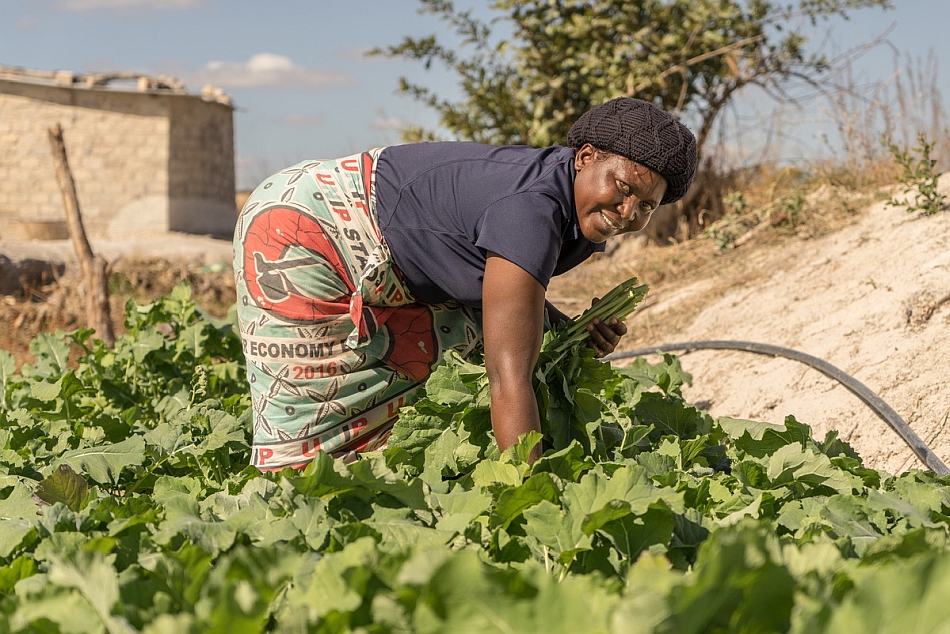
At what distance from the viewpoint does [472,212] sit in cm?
224

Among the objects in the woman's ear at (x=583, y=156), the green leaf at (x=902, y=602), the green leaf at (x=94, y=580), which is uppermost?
the woman's ear at (x=583, y=156)

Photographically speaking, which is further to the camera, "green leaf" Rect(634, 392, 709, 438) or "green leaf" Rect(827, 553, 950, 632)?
"green leaf" Rect(634, 392, 709, 438)

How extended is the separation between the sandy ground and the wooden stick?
358 centimetres

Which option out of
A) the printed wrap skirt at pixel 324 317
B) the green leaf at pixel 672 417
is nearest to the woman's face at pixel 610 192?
the printed wrap skirt at pixel 324 317

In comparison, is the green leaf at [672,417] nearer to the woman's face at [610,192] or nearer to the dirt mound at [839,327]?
the woman's face at [610,192]

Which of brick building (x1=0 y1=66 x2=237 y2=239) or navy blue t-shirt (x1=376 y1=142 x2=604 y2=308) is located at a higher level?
brick building (x1=0 y1=66 x2=237 y2=239)

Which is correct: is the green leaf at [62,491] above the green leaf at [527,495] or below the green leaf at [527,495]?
below

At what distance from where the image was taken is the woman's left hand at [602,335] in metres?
2.55

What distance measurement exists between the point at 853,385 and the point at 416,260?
2078mm

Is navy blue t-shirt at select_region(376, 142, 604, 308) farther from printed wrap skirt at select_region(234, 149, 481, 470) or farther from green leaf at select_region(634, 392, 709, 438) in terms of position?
green leaf at select_region(634, 392, 709, 438)

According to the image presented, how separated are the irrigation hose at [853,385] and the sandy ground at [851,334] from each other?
9 centimetres

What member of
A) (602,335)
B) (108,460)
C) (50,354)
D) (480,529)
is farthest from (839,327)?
(50,354)

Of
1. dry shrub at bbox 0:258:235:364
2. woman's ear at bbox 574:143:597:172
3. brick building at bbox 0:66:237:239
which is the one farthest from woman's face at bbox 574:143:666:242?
brick building at bbox 0:66:237:239

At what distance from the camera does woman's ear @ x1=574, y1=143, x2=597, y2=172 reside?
7.29 ft
